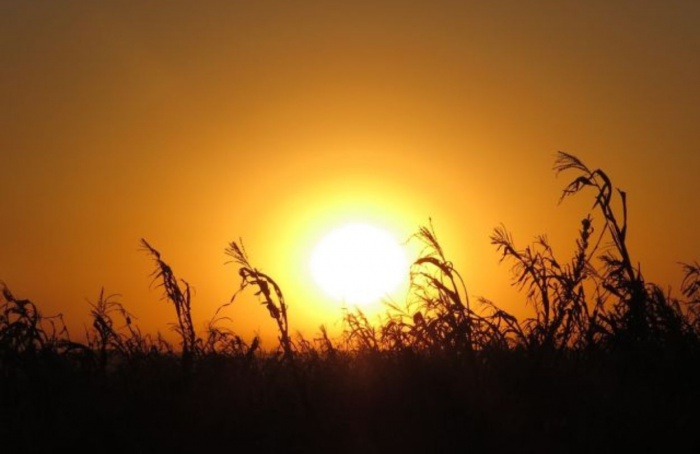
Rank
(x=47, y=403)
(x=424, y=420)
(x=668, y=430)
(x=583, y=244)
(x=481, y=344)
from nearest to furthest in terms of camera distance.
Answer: (x=668, y=430), (x=424, y=420), (x=47, y=403), (x=481, y=344), (x=583, y=244)

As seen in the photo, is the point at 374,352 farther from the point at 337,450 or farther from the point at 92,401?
the point at 92,401

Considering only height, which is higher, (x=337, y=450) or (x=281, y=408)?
(x=281, y=408)

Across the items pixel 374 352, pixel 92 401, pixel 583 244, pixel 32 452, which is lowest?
pixel 32 452

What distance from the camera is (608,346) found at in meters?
13.4

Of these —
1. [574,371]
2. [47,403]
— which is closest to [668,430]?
[574,371]

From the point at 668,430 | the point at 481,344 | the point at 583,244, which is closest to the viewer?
the point at 668,430

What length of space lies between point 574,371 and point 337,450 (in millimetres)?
3646

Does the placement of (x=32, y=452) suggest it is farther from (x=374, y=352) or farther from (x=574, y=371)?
(x=574, y=371)

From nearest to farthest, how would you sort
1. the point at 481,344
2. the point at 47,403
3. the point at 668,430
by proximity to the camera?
1. the point at 668,430
2. the point at 47,403
3. the point at 481,344

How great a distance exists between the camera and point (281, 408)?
37.8 ft

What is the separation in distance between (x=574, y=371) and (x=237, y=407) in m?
4.70

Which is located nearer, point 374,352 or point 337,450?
point 337,450

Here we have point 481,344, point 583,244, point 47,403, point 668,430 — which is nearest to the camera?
point 668,430

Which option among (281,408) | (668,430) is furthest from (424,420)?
(668,430)
